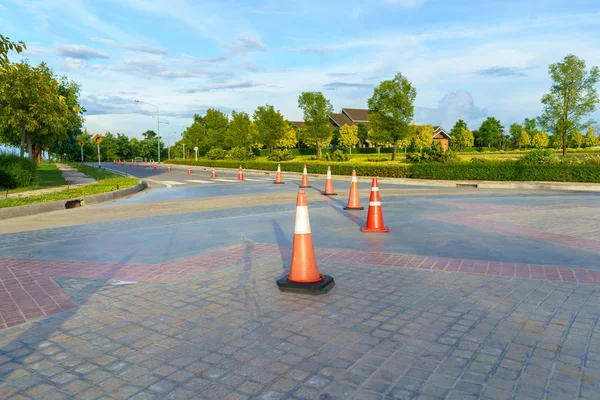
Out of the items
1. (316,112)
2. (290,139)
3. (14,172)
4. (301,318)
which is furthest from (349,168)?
(290,139)

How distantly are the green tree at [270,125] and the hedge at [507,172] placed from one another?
126 ft

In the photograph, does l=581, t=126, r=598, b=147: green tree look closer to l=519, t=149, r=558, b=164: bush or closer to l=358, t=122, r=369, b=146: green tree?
l=358, t=122, r=369, b=146: green tree

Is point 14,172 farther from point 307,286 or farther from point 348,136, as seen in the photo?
point 348,136

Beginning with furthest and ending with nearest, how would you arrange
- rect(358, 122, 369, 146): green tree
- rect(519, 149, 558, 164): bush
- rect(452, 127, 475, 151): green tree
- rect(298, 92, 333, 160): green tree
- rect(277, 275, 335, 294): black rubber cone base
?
1. rect(452, 127, 475, 151): green tree
2. rect(358, 122, 369, 146): green tree
3. rect(298, 92, 333, 160): green tree
4. rect(519, 149, 558, 164): bush
5. rect(277, 275, 335, 294): black rubber cone base

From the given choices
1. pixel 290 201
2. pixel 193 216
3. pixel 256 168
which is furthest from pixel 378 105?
pixel 193 216

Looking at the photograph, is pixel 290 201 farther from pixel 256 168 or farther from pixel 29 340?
pixel 256 168

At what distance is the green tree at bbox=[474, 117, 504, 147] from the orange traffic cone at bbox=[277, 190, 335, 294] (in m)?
110

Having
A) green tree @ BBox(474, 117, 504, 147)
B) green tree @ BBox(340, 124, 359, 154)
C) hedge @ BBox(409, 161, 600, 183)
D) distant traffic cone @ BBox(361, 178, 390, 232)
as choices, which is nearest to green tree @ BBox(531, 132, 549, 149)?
green tree @ BBox(474, 117, 504, 147)

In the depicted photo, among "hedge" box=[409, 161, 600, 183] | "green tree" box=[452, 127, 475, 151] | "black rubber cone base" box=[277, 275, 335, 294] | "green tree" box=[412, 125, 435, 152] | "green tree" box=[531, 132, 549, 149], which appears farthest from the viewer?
"green tree" box=[452, 127, 475, 151]

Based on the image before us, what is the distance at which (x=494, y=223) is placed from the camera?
9.40 meters

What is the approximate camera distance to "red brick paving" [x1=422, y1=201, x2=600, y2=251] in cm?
743

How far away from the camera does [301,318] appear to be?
4.11 metres

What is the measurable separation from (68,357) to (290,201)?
35.8 ft

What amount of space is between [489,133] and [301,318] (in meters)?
112
